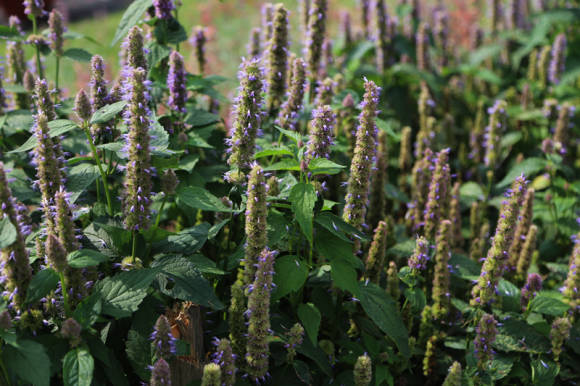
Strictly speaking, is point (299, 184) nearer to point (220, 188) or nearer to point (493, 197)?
point (220, 188)

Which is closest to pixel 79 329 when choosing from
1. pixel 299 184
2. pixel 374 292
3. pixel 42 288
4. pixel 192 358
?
pixel 42 288

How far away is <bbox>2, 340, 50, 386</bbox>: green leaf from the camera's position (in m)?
2.23

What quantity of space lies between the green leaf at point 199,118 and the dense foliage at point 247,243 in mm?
15

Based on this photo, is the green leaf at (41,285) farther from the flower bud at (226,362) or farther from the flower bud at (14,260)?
the flower bud at (226,362)

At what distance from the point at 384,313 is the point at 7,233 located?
190 centimetres

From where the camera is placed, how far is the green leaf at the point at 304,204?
258 cm

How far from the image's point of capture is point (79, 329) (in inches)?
94.3

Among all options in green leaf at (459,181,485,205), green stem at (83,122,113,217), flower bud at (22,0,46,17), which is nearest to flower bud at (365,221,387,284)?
green stem at (83,122,113,217)

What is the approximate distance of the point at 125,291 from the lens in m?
2.63

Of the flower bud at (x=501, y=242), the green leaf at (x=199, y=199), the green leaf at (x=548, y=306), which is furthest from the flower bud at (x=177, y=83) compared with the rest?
the green leaf at (x=548, y=306)

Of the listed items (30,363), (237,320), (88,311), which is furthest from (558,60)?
(30,363)

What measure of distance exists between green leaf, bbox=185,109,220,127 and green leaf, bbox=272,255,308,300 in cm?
124

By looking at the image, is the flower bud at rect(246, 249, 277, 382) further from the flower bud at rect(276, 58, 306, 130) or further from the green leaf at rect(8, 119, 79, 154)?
the flower bud at rect(276, 58, 306, 130)

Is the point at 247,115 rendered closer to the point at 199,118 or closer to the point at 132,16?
the point at 199,118
